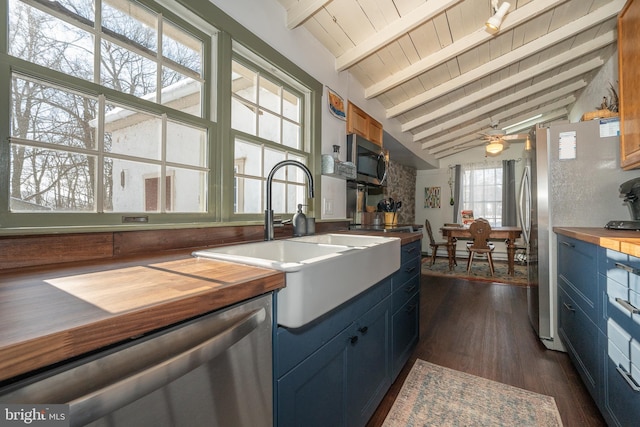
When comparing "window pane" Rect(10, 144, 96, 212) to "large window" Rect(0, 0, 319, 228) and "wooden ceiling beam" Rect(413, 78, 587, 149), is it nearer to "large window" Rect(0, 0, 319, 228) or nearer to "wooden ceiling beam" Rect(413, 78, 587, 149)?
"large window" Rect(0, 0, 319, 228)

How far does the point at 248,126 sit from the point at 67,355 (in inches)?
60.1

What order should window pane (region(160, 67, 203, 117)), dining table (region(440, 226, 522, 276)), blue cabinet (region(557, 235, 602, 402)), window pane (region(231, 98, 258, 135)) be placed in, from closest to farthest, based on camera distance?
window pane (region(160, 67, 203, 117))
blue cabinet (region(557, 235, 602, 402))
window pane (region(231, 98, 258, 135))
dining table (region(440, 226, 522, 276))

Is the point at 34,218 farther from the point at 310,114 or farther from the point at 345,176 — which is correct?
the point at 345,176

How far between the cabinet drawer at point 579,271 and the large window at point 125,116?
1.87 metres

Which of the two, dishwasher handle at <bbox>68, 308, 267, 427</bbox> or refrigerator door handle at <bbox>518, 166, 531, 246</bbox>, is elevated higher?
refrigerator door handle at <bbox>518, 166, 531, 246</bbox>

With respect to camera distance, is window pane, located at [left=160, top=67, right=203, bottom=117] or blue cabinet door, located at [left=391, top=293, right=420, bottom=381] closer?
window pane, located at [left=160, top=67, right=203, bottom=117]

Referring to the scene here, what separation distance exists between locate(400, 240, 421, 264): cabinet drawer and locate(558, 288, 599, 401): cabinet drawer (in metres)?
0.95

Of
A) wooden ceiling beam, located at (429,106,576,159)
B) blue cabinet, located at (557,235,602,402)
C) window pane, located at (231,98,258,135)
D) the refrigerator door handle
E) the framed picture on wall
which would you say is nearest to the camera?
blue cabinet, located at (557,235,602,402)

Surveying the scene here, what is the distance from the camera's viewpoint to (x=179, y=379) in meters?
0.50

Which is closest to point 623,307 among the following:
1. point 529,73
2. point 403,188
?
point 529,73

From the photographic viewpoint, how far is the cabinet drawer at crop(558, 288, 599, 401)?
1407mm

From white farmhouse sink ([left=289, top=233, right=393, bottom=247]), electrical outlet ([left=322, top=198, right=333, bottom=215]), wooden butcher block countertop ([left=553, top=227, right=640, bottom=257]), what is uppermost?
electrical outlet ([left=322, top=198, right=333, bottom=215])

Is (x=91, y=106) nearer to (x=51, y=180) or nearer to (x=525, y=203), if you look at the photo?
(x=51, y=180)

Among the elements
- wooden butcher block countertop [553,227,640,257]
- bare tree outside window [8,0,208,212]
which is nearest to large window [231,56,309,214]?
bare tree outside window [8,0,208,212]
